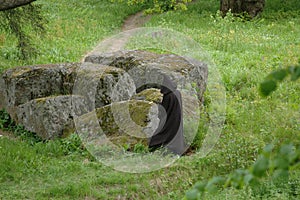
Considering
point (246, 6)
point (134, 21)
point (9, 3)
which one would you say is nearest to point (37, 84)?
point (9, 3)

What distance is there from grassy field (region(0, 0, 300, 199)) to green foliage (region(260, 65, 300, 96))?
5.44m

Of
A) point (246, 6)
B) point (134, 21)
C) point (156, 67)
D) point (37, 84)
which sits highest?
point (246, 6)

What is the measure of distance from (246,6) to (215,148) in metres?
15.9

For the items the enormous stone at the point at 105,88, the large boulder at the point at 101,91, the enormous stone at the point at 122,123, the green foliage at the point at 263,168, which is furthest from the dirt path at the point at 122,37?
the green foliage at the point at 263,168

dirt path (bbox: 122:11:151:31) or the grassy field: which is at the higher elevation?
dirt path (bbox: 122:11:151:31)

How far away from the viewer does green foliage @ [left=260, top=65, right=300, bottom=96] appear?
7.63 ft

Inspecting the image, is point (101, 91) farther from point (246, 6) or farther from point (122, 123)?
point (246, 6)

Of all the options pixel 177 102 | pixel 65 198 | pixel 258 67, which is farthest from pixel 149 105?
pixel 258 67

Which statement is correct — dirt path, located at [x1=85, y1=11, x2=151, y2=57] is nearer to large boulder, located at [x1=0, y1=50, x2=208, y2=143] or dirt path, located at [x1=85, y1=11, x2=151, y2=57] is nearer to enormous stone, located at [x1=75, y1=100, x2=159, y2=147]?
large boulder, located at [x1=0, y1=50, x2=208, y2=143]

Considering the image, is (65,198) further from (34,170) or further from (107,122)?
(107,122)

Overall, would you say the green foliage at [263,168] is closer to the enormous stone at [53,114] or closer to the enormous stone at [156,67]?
the enormous stone at [53,114]

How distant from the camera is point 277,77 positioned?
2328 mm

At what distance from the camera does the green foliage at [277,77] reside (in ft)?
7.63

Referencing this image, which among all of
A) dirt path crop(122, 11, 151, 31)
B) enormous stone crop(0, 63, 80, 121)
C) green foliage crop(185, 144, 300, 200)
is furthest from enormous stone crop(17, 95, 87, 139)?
dirt path crop(122, 11, 151, 31)
